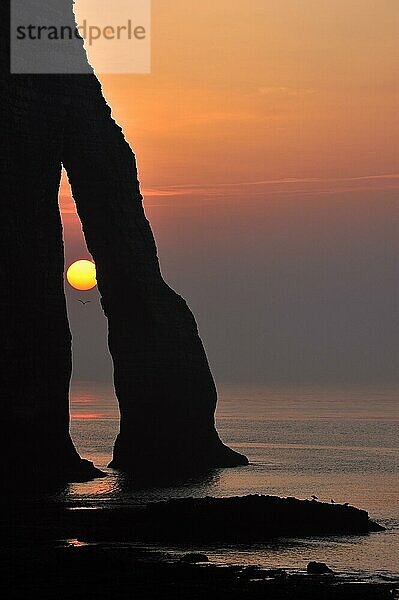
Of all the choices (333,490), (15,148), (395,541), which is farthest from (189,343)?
(395,541)

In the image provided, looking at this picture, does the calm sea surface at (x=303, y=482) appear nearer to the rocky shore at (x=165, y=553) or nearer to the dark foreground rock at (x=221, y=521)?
the dark foreground rock at (x=221, y=521)

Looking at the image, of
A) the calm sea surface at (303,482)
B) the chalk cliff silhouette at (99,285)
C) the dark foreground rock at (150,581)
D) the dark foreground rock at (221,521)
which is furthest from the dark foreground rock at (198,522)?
the chalk cliff silhouette at (99,285)

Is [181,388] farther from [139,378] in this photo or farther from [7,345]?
[7,345]

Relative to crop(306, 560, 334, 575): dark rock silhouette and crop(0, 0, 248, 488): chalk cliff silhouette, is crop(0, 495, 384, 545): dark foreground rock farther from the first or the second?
crop(0, 0, 248, 488): chalk cliff silhouette

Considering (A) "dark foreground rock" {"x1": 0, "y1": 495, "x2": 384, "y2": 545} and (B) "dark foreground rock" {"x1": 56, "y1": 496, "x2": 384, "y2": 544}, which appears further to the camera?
(B) "dark foreground rock" {"x1": 56, "y1": 496, "x2": 384, "y2": 544}

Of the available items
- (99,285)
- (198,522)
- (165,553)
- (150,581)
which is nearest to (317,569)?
(165,553)

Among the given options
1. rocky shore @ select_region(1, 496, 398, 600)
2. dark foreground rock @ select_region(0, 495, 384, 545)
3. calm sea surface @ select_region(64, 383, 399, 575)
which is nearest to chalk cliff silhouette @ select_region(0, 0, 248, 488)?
calm sea surface @ select_region(64, 383, 399, 575)

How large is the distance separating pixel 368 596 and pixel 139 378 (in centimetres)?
5405

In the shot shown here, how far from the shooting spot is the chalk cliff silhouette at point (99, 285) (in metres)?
86.1

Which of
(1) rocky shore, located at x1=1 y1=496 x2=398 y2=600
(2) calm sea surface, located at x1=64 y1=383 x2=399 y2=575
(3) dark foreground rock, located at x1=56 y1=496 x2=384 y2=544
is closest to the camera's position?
(1) rocky shore, located at x1=1 y1=496 x2=398 y2=600

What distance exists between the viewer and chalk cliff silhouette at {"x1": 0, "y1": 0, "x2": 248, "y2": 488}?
86.1 m

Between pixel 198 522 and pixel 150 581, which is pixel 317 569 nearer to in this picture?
pixel 150 581

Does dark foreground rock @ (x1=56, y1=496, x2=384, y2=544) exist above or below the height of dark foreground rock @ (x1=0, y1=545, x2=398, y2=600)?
above

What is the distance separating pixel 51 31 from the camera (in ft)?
308
